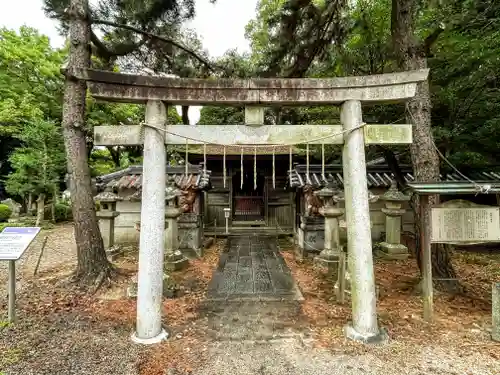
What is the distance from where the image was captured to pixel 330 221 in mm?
8328

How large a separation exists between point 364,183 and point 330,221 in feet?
14.5

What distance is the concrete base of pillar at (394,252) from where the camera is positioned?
8.93m

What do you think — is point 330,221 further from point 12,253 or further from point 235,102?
point 12,253

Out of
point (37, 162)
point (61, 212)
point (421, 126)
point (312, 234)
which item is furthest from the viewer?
point (61, 212)

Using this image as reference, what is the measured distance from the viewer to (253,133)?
424 centimetres

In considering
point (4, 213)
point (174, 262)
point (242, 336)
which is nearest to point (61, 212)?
point (4, 213)

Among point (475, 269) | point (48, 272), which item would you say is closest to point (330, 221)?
point (475, 269)

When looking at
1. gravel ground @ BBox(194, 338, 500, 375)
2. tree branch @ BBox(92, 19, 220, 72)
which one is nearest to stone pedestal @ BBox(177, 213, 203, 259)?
tree branch @ BBox(92, 19, 220, 72)

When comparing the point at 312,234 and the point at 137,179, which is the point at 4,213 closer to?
the point at 137,179

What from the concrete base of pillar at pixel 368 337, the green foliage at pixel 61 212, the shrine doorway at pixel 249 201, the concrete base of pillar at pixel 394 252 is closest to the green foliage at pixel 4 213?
the green foliage at pixel 61 212

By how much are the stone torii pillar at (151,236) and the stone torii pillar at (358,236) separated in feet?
8.98

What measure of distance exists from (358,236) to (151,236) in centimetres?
294

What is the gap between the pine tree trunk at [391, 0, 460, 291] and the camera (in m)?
5.51

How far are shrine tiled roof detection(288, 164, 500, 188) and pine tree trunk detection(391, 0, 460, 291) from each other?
4251mm
